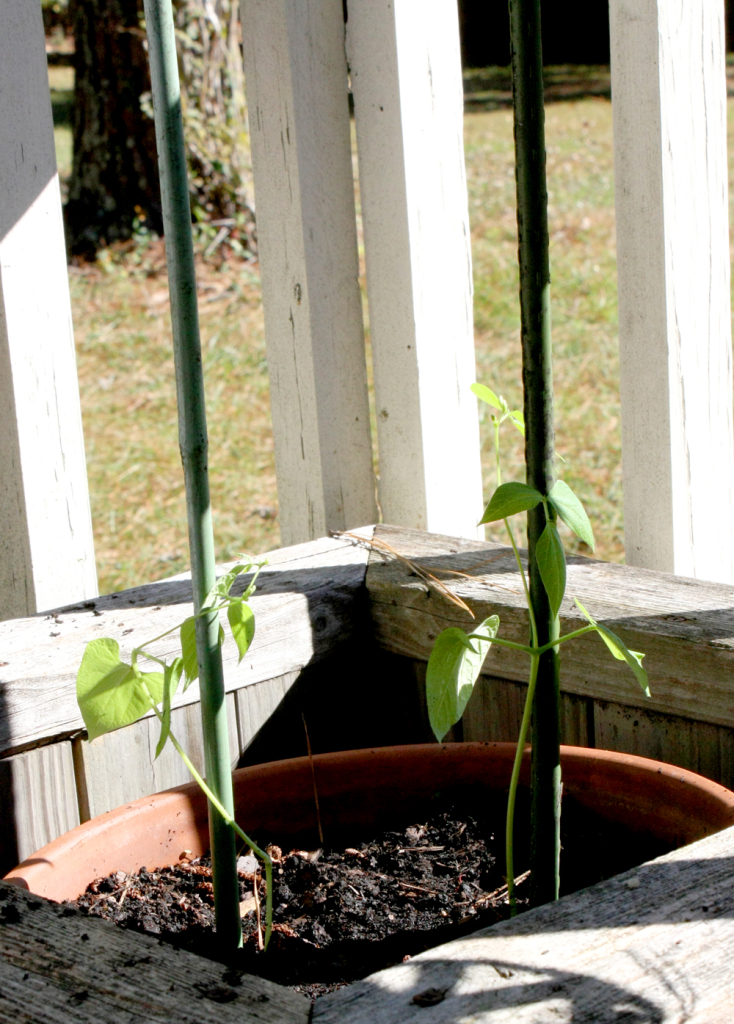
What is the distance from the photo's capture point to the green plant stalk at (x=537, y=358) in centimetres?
83

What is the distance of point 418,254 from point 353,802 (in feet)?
2.77

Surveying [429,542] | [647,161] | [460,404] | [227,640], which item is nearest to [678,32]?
[647,161]

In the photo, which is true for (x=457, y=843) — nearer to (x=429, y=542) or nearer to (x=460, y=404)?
(x=429, y=542)

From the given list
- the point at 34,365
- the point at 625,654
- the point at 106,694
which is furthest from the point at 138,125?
the point at 625,654

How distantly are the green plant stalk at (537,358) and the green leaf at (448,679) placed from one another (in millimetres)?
76

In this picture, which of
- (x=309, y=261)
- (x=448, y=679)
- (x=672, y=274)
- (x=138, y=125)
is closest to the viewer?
(x=448, y=679)

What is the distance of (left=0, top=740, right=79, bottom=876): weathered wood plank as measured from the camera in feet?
4.28

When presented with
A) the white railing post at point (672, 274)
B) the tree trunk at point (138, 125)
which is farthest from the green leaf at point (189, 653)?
the tree trunk at point (138, 125)

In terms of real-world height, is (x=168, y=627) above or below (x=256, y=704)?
above

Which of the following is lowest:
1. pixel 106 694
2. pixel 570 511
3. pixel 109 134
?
pixel 106 694

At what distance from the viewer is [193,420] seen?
2.93 feet

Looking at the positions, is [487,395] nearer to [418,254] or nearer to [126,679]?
[126,679]

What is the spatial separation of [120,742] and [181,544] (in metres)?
2.26

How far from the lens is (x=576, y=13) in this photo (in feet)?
39.6
